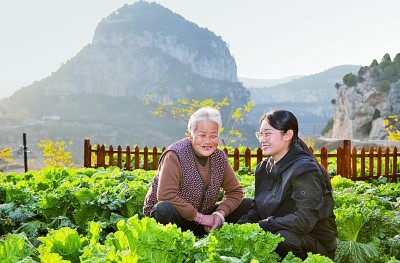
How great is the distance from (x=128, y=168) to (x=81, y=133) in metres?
132

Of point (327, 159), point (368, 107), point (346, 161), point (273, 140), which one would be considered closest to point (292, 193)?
point (273, 140)

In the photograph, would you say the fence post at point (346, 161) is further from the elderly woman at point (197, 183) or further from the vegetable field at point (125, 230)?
the elderly woman at point (197, 183)

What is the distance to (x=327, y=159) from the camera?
486 inches

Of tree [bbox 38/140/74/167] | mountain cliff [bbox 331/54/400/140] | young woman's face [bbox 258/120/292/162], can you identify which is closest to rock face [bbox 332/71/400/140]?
mountain cliff [bbox 331/54/400/140]

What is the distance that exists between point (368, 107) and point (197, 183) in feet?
214

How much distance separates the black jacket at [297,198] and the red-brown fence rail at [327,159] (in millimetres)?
7991

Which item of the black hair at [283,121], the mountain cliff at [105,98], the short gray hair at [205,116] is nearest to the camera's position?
the black hair at [283,121]

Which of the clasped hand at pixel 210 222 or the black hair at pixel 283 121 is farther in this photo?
the clasped hand at pixel 210 222

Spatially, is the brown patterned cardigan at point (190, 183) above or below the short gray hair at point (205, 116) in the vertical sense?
below

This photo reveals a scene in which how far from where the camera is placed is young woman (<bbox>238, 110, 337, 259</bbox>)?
3.16 meters

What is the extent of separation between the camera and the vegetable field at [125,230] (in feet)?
7.39

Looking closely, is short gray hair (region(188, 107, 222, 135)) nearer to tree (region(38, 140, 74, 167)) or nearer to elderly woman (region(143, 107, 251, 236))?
elderly woman (region(143, 107, 251, 236))

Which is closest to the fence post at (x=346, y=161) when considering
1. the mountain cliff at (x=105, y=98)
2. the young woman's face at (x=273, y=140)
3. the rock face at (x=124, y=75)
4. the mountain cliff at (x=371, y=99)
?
the young woman's face at (x=273, y=140)

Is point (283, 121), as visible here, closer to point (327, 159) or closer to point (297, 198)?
point (297, 198)
